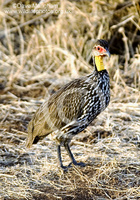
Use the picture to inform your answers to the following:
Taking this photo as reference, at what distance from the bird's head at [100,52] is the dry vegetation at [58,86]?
105 cm

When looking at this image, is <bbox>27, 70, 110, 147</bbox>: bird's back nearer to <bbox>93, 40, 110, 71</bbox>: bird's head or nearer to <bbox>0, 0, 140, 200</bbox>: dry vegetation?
<bbox>93, 40, 110, 71</bbox>: bird's head

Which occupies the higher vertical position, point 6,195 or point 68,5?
point 68,5

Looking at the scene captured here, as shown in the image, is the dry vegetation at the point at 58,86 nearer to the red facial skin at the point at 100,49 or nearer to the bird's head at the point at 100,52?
the bird's head at the point at 100,52


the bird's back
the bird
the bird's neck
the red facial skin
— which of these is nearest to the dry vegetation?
the bird

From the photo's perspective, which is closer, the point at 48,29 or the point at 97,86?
the point at 97,86

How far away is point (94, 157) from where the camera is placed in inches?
175

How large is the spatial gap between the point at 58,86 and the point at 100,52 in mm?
2547

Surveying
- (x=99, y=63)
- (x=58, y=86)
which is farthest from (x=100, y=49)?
(x=58, y=86)

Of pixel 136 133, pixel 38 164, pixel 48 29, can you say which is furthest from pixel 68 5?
pixel 38 164

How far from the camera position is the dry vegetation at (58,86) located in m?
3.87

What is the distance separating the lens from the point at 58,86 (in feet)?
21.8

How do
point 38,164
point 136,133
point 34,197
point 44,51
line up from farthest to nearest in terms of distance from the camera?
point 44,51 < point 136,133 < point 38,164 < point 34,197

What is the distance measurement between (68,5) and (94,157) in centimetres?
421

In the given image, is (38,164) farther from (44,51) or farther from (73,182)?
(44,51)
